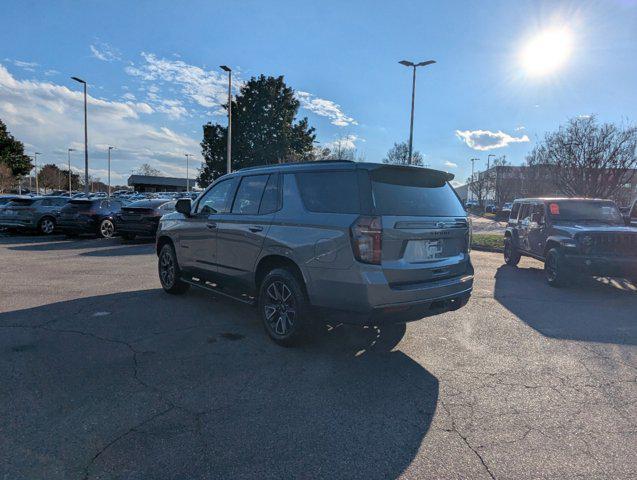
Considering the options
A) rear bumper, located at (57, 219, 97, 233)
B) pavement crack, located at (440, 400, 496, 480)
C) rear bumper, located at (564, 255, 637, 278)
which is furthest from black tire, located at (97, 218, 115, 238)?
pavement crack, located at (440, 400, 496, 480)

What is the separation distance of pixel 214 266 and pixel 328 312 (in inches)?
88.3

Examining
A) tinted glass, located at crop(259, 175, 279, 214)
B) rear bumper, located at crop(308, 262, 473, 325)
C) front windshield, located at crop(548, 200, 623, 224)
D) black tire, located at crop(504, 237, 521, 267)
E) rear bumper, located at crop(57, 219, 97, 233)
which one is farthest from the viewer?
rear bumper, located at crop(57, 219, 97, 233)

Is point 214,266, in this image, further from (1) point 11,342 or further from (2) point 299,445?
(2) point 299,445

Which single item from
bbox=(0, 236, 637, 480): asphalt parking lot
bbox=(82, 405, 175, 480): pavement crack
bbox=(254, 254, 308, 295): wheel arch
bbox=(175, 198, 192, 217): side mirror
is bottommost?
bbox=(82, 405, 175, 480): pavement crack

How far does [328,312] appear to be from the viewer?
162 inches

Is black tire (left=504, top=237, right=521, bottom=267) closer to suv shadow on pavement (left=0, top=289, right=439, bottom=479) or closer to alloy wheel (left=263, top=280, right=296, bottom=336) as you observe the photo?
suv shadow on pavement (left=0, top=289, right=439, bottom=479)

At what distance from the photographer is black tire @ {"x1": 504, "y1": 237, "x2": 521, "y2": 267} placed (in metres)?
11.2

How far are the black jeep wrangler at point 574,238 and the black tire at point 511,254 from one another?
0.08 feet

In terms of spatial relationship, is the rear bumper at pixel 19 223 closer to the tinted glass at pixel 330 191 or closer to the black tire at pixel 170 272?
the black tire at pixel 170 272

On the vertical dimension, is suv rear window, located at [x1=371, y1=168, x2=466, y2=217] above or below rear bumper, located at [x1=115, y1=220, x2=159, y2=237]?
above

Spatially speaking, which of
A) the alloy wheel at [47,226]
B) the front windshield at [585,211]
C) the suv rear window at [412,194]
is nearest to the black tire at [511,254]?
the front windshield at [585,211]

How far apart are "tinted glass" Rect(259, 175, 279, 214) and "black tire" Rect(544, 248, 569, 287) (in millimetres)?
6033

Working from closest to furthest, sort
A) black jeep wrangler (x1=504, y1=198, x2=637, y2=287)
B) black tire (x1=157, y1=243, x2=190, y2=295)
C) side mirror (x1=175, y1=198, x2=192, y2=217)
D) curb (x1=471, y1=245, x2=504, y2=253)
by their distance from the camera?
side mirror (x1=175, y1=198, x2=192, y2=217) → black tire (x1=157, y1=243, x2=190, y2=295) → black jeep wrangler (x1=504, y1=198, x2=637, y2=287) → curb (x1=471, y1=245, x2=504, y2=253)

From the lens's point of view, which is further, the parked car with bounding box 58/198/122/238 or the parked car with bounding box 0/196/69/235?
the parked car with bounding box 0/196/69/235
